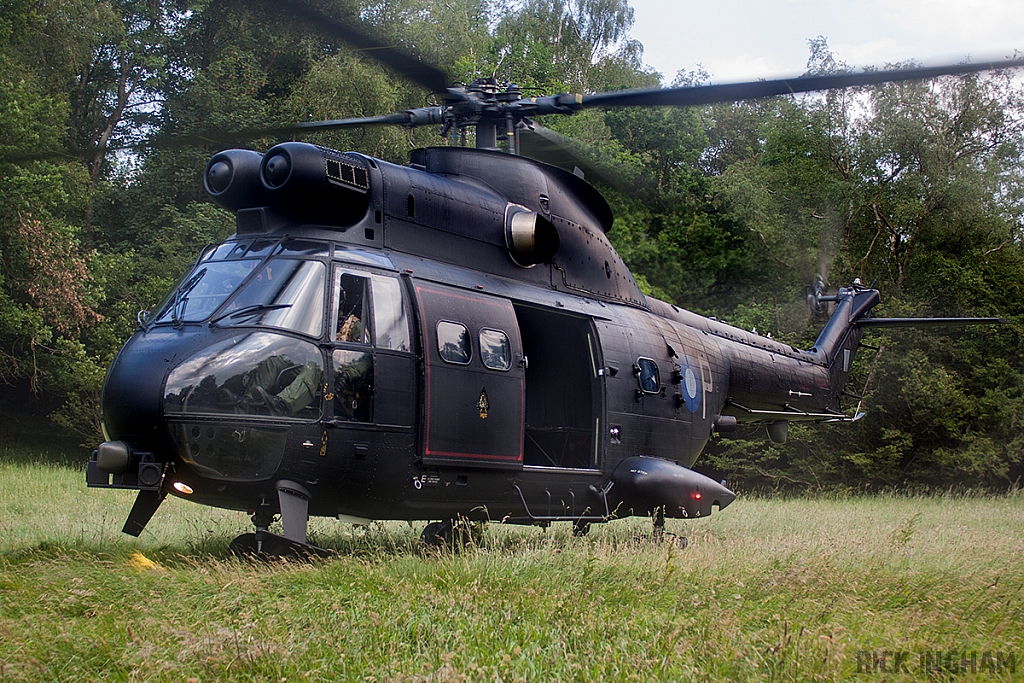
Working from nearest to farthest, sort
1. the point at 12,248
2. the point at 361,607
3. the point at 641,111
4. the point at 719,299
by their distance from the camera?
the point at 361,607 → the point at 12,248 → the point at 719,299 → the point at 641,111

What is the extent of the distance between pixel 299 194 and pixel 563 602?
3658 mm

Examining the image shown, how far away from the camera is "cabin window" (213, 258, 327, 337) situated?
6629 mm

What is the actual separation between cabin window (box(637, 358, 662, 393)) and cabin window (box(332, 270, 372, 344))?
3.48 metres

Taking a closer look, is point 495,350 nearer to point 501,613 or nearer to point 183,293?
point 183,293

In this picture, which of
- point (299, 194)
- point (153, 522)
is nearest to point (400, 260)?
point (299, 194)

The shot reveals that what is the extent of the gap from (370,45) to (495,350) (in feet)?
8.67

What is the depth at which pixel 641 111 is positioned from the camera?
3216cm

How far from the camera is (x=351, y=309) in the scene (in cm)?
702

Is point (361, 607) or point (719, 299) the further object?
point (719, 299)

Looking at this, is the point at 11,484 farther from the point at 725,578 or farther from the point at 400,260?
the point at 725,578

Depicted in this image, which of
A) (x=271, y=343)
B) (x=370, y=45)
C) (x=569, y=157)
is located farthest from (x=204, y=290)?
(x=569, y=157)

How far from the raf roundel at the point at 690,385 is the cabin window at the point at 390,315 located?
4053 mm

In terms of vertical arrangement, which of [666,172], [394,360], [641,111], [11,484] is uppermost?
[641,111]

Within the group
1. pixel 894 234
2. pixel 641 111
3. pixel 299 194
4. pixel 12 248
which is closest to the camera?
pixel 299 194
